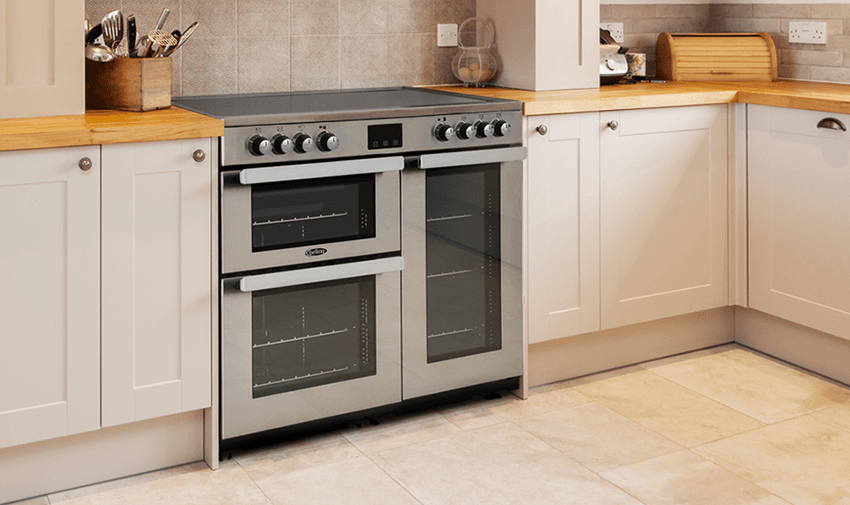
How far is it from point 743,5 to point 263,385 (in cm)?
285

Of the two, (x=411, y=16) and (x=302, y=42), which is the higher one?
(x=411, y=16)

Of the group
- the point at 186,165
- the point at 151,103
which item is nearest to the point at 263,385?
the point at 186,165

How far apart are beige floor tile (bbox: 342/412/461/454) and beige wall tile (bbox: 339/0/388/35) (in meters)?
1.42

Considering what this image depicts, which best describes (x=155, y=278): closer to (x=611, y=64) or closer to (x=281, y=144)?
(x=281, y=144)

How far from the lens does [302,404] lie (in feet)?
8.95

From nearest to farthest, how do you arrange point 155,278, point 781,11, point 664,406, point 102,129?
point 102,129 < point 155,278 < point 664,406 < point 781,11

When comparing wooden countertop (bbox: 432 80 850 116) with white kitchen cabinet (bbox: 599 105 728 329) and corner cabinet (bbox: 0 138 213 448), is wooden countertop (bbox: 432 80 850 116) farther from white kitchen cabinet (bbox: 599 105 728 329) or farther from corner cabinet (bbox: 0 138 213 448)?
corner cabinet (bbox: 0 138 213 448)

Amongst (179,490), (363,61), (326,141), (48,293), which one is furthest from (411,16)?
(179,490)

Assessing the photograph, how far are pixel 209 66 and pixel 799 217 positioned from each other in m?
2.15

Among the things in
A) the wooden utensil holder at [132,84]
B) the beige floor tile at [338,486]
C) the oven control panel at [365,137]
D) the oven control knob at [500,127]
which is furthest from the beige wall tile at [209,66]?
the beige floor tile at [338,486]

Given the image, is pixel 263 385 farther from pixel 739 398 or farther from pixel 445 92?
pixel 739 398

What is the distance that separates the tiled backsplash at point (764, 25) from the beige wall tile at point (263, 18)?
145cm

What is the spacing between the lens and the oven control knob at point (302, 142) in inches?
101

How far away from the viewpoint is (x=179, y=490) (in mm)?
2500
